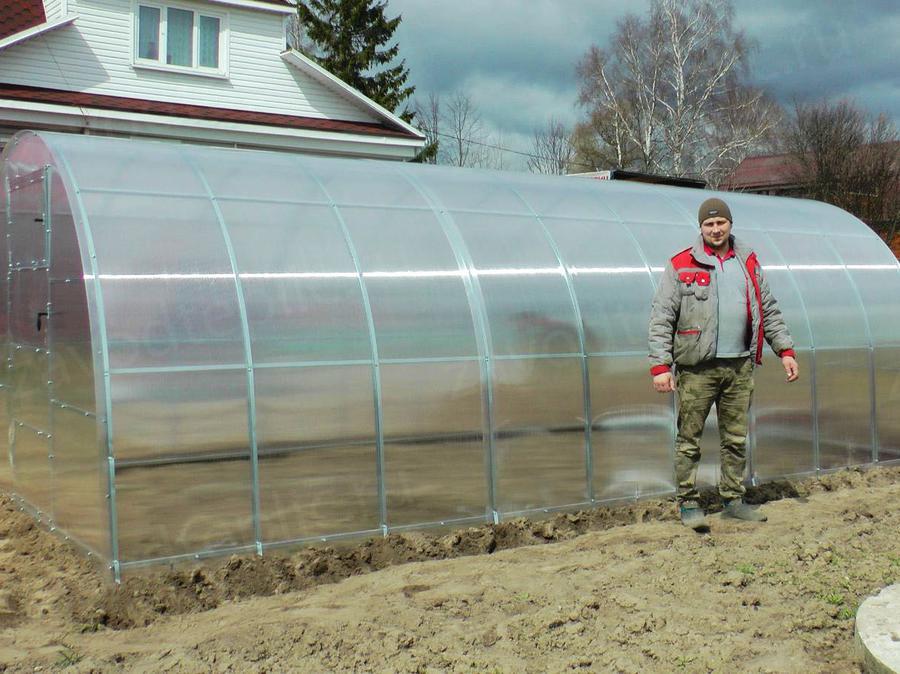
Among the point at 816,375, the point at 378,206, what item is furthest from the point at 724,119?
the point at 378,206

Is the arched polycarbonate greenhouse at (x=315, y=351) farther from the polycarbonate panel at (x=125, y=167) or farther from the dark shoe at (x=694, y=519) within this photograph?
the dark shoe at (x=694, y=519)

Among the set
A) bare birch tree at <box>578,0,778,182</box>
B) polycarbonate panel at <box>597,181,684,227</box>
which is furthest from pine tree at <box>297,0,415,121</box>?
polycarbonate panel at <box>597,181,684,227</box>

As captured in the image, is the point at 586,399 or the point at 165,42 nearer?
Answer: the point at 586,399

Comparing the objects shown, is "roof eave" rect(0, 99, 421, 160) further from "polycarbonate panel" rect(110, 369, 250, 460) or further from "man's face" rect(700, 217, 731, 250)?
"man's face" rect(700, 217, 731, 250)

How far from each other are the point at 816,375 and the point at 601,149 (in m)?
37.2

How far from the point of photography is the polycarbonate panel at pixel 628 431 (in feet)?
26.9

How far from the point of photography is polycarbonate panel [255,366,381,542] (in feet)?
21.9

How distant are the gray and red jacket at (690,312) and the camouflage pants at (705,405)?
14 cm

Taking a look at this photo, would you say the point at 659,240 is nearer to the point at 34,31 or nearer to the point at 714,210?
the point at 714,210

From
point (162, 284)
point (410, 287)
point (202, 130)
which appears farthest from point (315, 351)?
point (202, 130)

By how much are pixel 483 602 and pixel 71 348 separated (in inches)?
133

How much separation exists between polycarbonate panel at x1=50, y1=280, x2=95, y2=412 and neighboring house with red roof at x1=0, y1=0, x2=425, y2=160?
1015 cm

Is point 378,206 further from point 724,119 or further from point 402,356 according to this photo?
point 724,119

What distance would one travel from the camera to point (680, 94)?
37000mm
